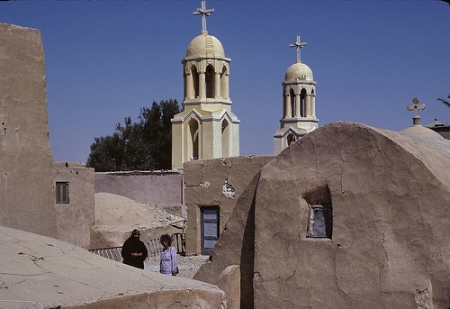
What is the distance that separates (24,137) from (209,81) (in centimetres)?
2642

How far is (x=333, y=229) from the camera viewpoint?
8320mm

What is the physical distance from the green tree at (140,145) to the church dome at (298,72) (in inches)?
417

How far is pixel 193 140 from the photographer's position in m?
34.8

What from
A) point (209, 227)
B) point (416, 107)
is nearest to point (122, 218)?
point (209, 227)

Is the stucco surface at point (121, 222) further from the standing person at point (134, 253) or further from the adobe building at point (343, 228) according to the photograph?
the adobe building at point (343, 228)

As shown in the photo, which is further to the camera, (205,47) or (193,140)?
(193,140)

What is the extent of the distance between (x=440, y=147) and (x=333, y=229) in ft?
7.76

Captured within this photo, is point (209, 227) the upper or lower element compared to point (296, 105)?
lower

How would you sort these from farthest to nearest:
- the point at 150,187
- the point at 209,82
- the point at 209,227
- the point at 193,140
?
the point at 193,140
the point at 209,82
the point at 150,187
the point at 209,227

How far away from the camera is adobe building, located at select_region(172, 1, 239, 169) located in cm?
3275

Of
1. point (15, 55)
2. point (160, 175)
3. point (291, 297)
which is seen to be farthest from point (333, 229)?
point (160, 175)

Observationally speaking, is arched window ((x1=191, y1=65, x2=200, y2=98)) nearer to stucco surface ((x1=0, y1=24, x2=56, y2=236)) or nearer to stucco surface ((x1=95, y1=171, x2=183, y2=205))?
stucco surface ((x1=95, y1=171, x2=183, y2=205))

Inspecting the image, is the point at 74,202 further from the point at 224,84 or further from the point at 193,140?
the point at 193,140

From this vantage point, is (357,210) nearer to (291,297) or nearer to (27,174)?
(291,297)
